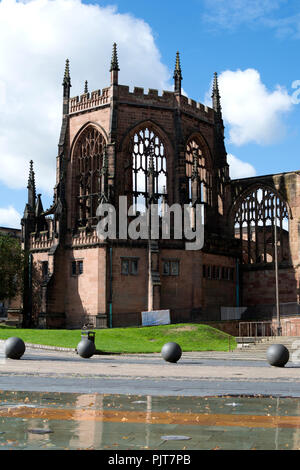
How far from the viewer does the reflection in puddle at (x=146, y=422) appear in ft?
25.8

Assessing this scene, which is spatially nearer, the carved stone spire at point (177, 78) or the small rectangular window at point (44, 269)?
the small rectangular window at point (44, 269)

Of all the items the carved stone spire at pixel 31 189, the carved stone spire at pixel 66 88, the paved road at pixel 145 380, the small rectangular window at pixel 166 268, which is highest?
the carved stone spire at pixel 66 88

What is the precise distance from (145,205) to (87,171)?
253 inches

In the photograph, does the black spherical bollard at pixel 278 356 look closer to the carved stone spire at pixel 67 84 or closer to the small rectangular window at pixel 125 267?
the small rectangular window at pixel 125 267

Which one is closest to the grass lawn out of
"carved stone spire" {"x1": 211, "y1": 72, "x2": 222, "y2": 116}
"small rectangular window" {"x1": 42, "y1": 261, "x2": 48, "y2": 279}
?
"small rectangular window" {"x1": 42, "y1": 261, "x2": 48, "y2": 279}

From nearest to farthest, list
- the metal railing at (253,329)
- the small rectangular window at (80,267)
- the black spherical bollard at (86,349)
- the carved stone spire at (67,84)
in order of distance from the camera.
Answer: the black spherical bollard at (86,349)
the metal railing at (253,329)
the small rectangular window at (80,267)
the carved stone spire at (67,84)

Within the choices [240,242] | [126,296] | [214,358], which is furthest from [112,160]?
[214,358]

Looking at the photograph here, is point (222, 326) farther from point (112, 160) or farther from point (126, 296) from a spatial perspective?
point (112, 160)

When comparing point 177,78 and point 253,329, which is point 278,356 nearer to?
point 253,329

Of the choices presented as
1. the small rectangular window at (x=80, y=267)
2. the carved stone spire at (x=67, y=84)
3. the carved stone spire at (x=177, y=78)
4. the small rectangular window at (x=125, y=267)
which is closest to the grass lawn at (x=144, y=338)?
the small rectangular window at (x=125, y=267)

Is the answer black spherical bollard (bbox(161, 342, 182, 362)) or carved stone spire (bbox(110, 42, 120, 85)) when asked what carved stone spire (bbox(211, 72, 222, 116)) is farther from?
black spherical bollard (bbox(161, 342, 182, 362))

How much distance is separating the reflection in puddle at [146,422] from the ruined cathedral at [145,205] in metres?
34.7

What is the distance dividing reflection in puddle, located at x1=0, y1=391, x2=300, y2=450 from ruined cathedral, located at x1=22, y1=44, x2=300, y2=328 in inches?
1366

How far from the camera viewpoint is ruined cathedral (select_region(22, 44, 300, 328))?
48625mm
